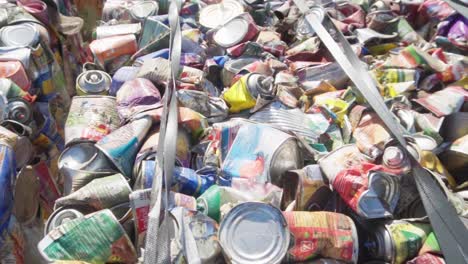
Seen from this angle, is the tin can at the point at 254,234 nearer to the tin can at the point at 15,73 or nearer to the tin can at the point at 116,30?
the tin can at the point at 15,73

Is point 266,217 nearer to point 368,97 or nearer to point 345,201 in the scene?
point 345,201

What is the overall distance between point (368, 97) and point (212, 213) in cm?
60

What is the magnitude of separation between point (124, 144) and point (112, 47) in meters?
0.86

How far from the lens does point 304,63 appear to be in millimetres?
2139

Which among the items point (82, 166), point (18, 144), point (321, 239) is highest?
point (321, 239)

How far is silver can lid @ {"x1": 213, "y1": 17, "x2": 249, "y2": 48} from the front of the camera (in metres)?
2.29

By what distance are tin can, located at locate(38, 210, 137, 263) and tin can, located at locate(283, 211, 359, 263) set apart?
39cm

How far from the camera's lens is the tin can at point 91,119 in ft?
5.29

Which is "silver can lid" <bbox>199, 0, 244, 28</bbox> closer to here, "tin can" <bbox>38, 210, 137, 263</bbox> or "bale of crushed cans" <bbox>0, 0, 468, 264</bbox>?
"bale of crushed cans" <bbox>0, 0, 468, 264</bbox>

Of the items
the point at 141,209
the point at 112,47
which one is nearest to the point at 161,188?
the point at 141,209

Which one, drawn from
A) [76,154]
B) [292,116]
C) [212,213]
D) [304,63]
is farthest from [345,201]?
[304,63]

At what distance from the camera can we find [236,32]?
2328 millimetres

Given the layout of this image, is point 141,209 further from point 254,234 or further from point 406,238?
point 406,238

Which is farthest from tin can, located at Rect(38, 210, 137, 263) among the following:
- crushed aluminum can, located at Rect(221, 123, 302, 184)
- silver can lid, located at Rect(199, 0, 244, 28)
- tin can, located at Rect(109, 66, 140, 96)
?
silver can lid, located at Rect(199, 0, 244, 28)
